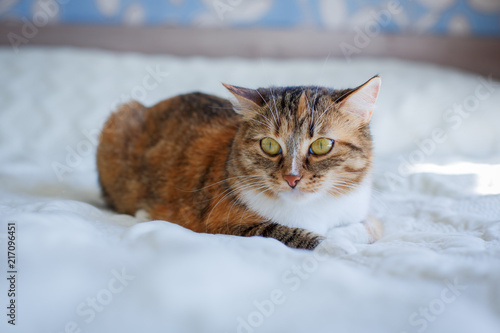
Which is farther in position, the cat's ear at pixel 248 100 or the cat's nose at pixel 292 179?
the cat's ear at pixel 248 100

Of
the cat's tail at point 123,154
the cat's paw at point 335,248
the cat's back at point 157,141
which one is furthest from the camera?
the cat's tail at point 123,154

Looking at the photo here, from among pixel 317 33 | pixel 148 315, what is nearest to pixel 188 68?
pixel 317 33

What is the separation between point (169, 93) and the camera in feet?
7.34

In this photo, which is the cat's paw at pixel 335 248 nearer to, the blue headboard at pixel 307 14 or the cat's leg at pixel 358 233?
the cat's leg at pixel 358 233

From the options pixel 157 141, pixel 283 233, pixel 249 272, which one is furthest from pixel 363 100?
pixel 157 141

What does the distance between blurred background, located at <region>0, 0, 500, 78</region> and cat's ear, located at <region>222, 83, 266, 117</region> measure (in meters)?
1.67

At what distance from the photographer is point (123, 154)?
62.0 inches

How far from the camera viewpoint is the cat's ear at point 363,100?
1.06 m

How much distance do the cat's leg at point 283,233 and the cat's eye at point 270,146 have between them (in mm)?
188

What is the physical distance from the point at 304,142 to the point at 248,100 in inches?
8.2

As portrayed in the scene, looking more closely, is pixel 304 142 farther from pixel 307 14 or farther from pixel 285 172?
pixel 307 14

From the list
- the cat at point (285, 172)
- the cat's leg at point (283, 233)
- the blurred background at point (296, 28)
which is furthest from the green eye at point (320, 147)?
the blurred background at point (296, 28)

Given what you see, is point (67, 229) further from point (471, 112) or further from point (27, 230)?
point (471, 112)

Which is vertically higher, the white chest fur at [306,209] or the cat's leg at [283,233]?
the white chest fur at [306,209]
